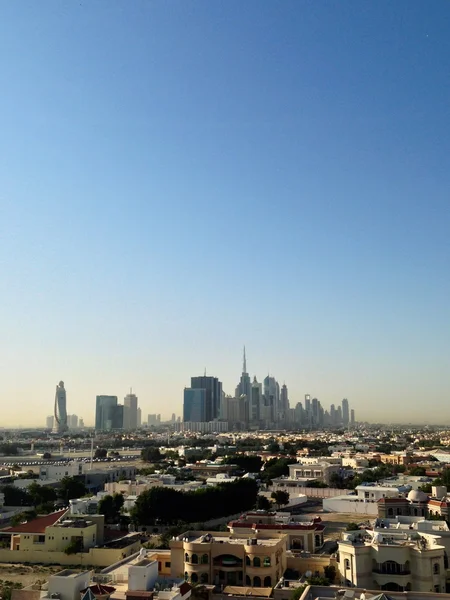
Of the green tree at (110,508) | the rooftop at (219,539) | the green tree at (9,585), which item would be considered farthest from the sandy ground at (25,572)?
the green tree at (110,508)

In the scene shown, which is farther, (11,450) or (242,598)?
(11,450)

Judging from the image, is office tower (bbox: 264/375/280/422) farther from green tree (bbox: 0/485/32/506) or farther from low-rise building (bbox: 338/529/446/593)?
low-rise building (bbox: 338/529/446/593)

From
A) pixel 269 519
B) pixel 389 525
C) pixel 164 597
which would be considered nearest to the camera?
pixel 164 597

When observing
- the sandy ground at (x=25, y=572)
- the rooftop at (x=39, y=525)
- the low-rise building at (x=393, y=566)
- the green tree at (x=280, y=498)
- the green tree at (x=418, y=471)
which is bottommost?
the sandy ground at (x=25, y=572)

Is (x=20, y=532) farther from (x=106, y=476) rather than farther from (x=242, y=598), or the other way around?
(x=106, y=476)

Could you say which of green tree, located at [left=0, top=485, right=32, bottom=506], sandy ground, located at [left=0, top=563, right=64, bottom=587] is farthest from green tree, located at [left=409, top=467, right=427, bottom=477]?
sandy ground, located at [left=0, top=563, right=64, bottom=587]

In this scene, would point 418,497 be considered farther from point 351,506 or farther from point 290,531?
point 351,506

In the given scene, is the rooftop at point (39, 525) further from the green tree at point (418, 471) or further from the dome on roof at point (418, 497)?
the green tree at point (418, 471)

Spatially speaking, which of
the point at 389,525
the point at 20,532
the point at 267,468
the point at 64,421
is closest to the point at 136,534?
the point at 20,532
